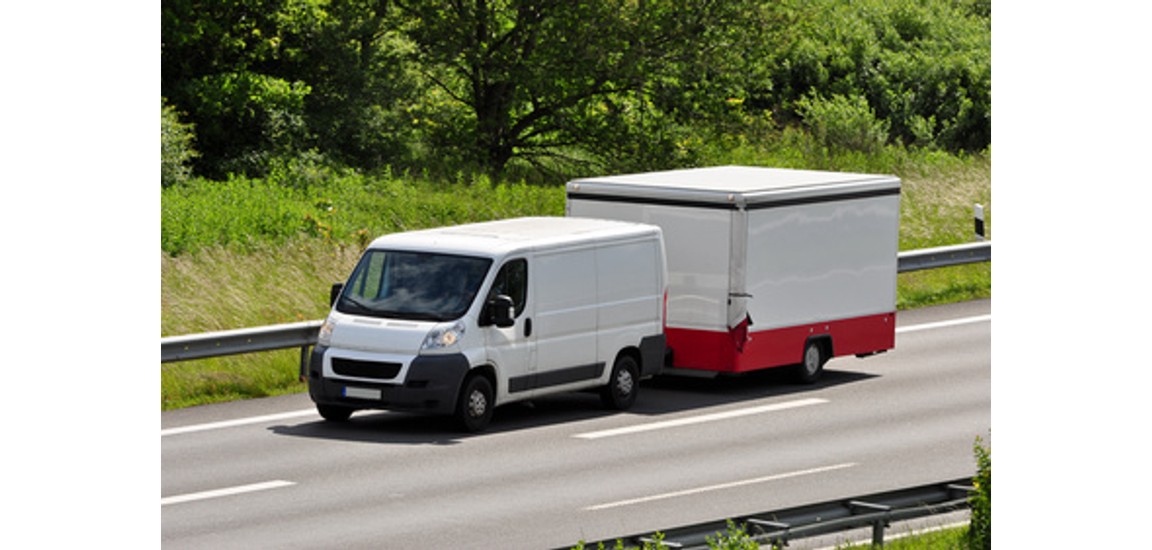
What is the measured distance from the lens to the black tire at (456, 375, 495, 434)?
1823 cm

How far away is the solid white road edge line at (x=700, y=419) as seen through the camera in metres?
18.6

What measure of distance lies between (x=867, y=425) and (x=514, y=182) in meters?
15.0

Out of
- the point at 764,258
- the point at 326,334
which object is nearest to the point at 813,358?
the point at 764,258

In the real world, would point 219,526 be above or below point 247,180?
below

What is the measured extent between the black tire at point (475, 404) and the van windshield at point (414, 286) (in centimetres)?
65

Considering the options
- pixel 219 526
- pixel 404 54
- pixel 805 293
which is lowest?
pixel 219 526

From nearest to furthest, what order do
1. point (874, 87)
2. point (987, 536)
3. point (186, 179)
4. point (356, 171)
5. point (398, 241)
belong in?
point (987, 536)
point (398, 241)
point (186, 179)
point (356, 171)
point (874, 87)

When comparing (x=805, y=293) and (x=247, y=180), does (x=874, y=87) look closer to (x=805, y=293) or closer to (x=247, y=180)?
(x=247, y=180)

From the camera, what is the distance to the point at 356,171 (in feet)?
102

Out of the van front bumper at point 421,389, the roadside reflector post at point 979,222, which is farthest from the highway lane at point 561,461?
the roadside reflector post at point 979,222

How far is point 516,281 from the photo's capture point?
18.7 metres

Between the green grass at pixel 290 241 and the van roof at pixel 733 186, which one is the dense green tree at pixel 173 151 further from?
the van roof at pixel 733 186

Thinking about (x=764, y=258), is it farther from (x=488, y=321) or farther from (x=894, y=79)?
(x=894, y=79)
